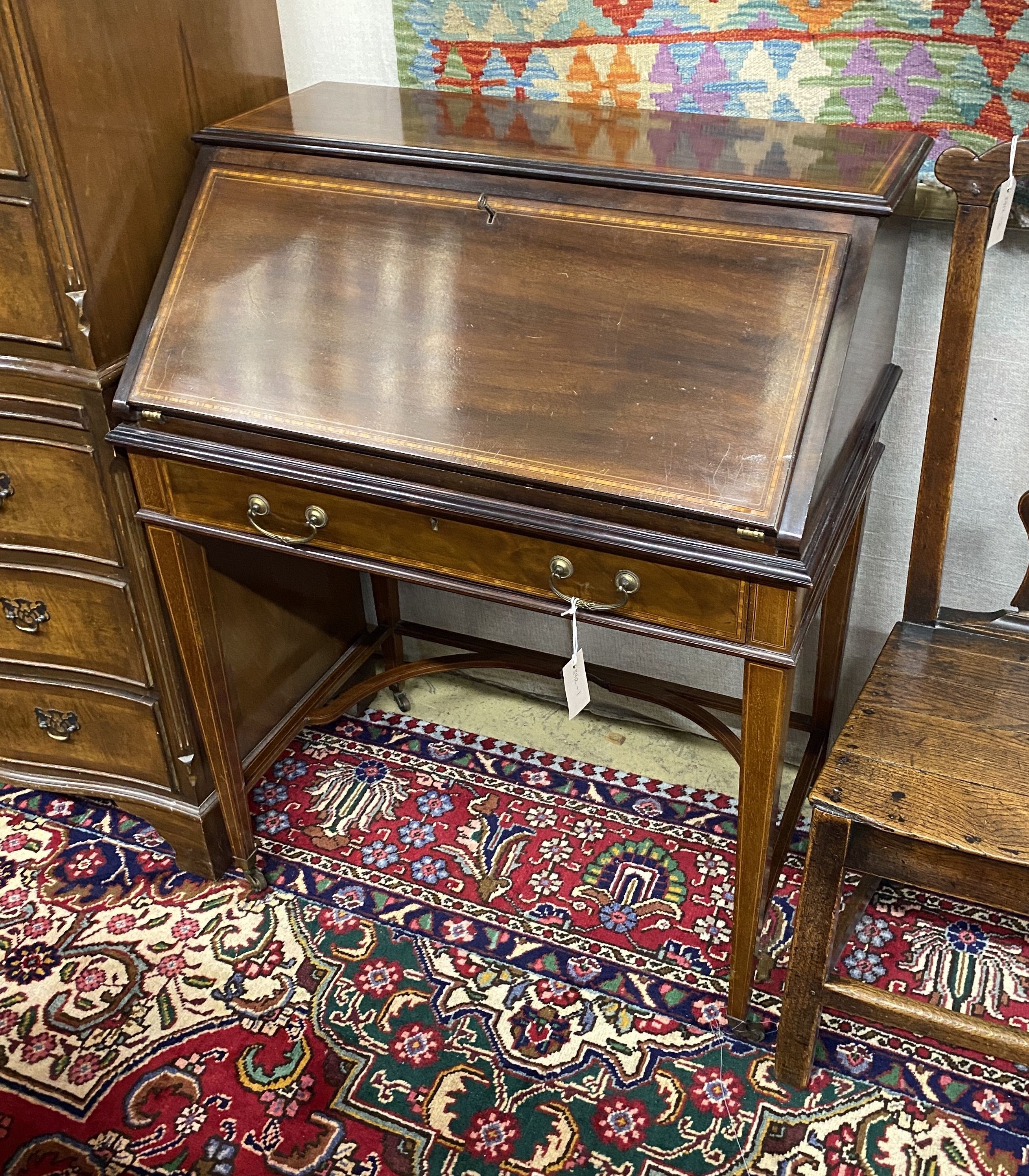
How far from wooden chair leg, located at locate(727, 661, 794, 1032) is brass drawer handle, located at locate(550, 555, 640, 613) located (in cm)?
19

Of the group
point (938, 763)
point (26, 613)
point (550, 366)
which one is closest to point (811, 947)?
point (938, 763)

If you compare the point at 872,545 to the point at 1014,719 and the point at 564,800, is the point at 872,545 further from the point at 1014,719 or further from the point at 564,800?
the point at 564,800

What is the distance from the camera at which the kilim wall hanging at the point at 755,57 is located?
175cm

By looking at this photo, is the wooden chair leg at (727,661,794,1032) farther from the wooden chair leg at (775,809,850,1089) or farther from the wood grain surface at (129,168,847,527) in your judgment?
the wood grain surface at (129,168,847,527)

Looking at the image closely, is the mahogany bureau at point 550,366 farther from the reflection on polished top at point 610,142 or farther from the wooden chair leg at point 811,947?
the wooden chair leg at point 811,947

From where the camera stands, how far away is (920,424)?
2053mm

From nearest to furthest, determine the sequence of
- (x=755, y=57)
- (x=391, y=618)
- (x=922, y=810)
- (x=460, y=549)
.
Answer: (x=922, y=810) < (x=460, y=549) < (x=755, y=57) < (x=391, y=618)

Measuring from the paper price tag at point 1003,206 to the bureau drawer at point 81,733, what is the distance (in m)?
1.63

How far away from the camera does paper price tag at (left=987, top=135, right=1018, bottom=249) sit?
1580 mm

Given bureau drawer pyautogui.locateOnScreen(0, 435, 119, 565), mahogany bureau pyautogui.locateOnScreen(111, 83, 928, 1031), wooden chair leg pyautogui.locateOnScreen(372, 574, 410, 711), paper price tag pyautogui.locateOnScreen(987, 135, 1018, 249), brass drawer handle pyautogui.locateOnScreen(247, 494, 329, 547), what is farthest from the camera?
wooden chair leg pyautogui.locateOnScreen(372, 574, 410, 711)

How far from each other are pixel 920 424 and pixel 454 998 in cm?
135

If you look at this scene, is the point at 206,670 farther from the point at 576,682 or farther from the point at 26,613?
the point at 576,682

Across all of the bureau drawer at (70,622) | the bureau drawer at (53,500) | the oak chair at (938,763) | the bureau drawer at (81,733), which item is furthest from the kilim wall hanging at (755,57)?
the bureau drawer at (81,733)

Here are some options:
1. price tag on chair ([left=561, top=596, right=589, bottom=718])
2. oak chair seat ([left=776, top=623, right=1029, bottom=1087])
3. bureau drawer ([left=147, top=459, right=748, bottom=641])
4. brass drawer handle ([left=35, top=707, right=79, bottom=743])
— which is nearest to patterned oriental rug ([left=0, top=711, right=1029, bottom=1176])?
oak chair seat ([left=776, top=623, right=1029, bottom=1087])
